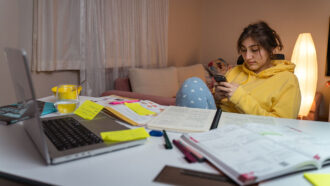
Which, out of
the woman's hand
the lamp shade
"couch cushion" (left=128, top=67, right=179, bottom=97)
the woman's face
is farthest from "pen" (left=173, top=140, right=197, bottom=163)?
the lamp shade

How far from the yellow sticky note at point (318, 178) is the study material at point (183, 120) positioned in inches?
13.2

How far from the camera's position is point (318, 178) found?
0.59 meters

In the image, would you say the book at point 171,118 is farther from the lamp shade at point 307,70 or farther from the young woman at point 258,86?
the lamp shade at point 307,70

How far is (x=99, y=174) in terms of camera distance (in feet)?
1.95

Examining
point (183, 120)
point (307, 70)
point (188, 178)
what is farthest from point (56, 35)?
point (307, 70)

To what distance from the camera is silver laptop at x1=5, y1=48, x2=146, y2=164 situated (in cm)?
61

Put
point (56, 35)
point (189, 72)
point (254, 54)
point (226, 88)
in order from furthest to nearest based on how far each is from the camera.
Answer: point (189, 72) < point (56, 35) < point (254, 54) < point (226, 88)

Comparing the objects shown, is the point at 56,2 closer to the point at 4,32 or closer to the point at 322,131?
the point at 4,32

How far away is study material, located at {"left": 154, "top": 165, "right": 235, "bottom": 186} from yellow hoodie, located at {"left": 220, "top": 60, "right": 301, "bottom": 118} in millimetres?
859

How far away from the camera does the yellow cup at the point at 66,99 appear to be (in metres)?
1.09

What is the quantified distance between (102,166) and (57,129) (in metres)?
0.28

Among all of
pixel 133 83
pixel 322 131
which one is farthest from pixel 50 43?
pixel 322 131

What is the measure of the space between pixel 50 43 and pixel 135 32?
3.41 feet

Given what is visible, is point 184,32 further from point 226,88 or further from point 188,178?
point 188,178
